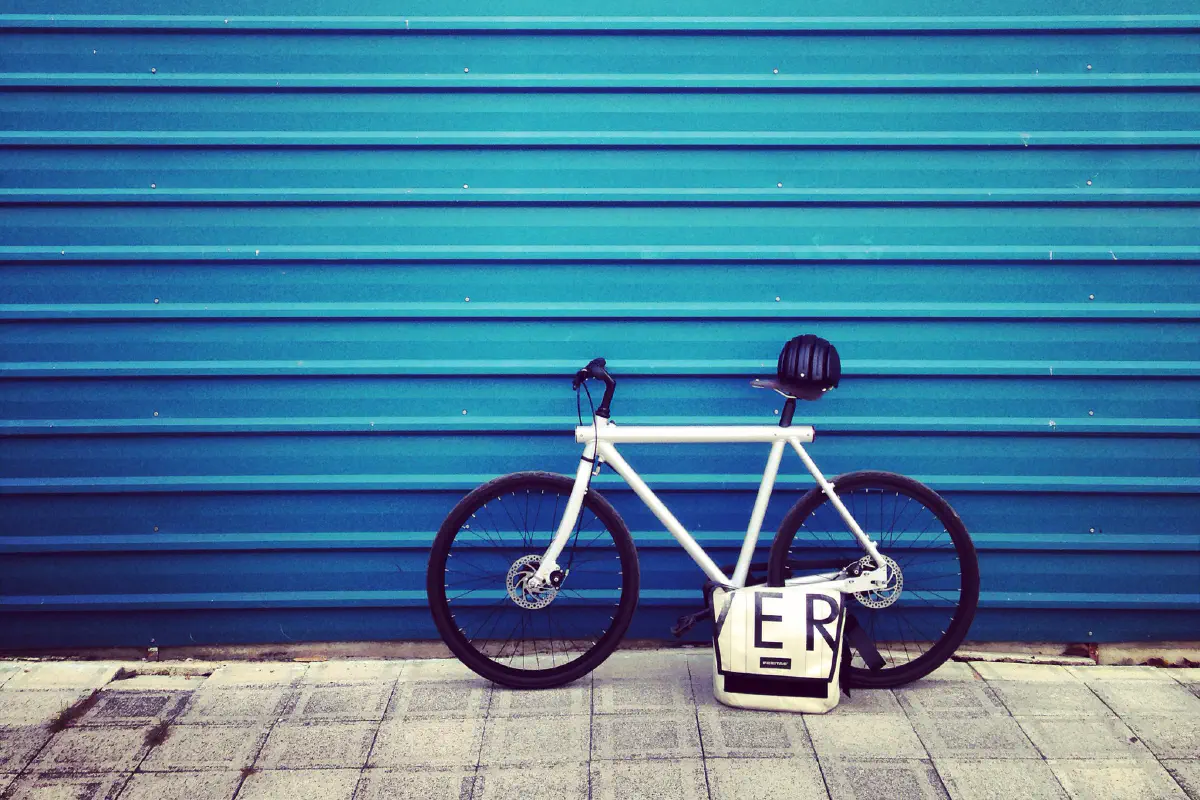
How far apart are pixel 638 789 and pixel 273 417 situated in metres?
2.31

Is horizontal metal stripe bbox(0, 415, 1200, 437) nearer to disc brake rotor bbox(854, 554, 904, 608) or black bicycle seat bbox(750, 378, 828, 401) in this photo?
black bicycle seat bbox(750, 378, 828, 401)

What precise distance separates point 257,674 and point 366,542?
0.76 metres

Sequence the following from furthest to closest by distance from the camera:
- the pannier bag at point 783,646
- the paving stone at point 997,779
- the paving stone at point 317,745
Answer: the pannier bag at point 783,646 → the paving stone at point 317,745 → the paving stone at point 997,779

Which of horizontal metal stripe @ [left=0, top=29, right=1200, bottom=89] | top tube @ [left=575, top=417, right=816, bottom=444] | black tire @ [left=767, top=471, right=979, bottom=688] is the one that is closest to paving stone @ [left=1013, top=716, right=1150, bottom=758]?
black tire @ [left=767, top=471, right=979, bottom=688]

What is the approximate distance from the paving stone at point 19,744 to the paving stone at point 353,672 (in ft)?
3.35

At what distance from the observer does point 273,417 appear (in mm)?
4379

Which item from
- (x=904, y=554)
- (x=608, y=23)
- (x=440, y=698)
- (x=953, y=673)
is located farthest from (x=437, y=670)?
(x=608, y=23)

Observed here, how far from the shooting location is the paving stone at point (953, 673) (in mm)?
4262

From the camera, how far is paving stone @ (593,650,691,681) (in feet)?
14.0

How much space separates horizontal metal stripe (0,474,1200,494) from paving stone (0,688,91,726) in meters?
0.89

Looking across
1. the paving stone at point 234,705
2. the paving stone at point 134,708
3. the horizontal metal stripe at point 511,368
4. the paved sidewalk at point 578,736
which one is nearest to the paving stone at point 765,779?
the paved sidewalk at point 578,736

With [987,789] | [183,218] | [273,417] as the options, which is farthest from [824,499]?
[183,218]

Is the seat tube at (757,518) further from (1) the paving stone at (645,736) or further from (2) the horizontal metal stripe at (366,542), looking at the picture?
(1) the paving stone at (645,736)

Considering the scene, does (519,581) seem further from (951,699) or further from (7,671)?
(7,671)
